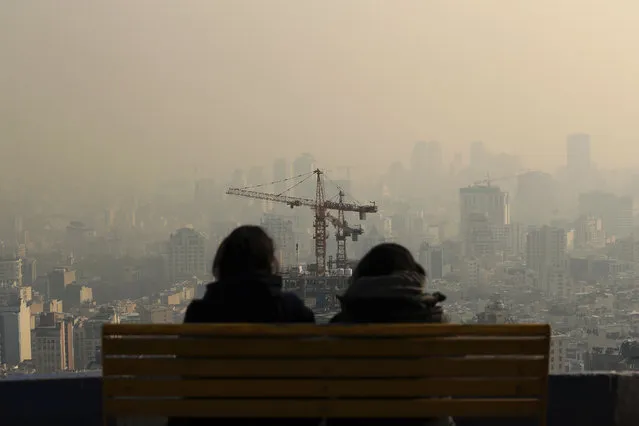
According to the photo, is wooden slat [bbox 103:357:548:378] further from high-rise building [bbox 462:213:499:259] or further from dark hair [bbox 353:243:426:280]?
high-rise building [bbox 462:213:499:259]

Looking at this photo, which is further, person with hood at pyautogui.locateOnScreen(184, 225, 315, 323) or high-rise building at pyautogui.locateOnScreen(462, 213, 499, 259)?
high-rise building at pyautogui.locateOnScreen(462, 213, 499, 259)

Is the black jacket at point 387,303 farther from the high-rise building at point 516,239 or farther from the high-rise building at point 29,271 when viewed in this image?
the high-rise building at point 29,271

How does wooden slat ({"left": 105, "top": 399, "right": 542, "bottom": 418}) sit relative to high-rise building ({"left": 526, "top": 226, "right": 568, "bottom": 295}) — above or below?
above

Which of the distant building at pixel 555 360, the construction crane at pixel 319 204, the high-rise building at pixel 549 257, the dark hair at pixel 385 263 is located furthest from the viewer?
the construction crane at pixel 319 204

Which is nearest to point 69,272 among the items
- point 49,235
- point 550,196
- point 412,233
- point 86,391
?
point 49,235

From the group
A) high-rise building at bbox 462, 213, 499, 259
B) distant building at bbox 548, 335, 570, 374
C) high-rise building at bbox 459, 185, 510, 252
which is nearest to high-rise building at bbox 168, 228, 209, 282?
high-rise building at bbox 462, 213, 499, 259

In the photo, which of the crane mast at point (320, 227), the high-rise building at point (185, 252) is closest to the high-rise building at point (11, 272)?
the high-rise building at point (185, 252)

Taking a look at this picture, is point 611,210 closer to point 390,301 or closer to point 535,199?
point 535,199
